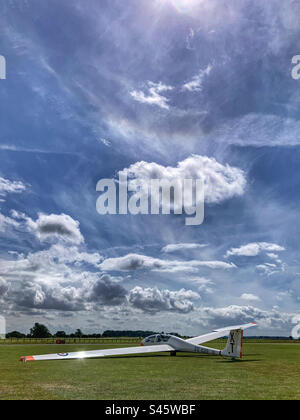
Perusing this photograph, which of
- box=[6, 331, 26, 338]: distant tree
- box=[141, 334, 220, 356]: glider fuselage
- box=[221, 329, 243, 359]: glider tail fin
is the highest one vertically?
box=[221, 329, 243, 359]: glider tail fin

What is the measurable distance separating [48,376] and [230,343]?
15738mm

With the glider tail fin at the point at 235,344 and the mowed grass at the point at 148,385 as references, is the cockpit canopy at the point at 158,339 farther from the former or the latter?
the mowed grass at the point at 148,385

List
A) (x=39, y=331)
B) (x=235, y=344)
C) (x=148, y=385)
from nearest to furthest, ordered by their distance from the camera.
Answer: (x=148, y=385) → (x=235, y=344) → (x=39, y=331)

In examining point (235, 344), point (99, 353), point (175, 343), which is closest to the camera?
point (99, 353)

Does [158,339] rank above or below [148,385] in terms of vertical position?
below

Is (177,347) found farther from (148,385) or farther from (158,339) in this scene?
(148,385)

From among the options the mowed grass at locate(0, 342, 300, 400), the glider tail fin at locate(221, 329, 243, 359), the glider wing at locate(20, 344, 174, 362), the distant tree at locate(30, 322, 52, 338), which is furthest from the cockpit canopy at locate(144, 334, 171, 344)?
the distant tree at locate(30, 322, 52, 338)

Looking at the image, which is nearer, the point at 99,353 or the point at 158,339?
the point at 99,353

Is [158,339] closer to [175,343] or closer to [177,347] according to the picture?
[175,343]

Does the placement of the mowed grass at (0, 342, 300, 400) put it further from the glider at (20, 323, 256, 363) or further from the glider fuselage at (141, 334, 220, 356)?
Answer: the glider fuselage at (141, 334, 220, 356)

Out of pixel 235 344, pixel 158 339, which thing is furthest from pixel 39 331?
pixel 235 344

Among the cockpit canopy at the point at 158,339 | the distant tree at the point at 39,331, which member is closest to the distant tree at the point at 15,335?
the distant tree at the point at 39,331
